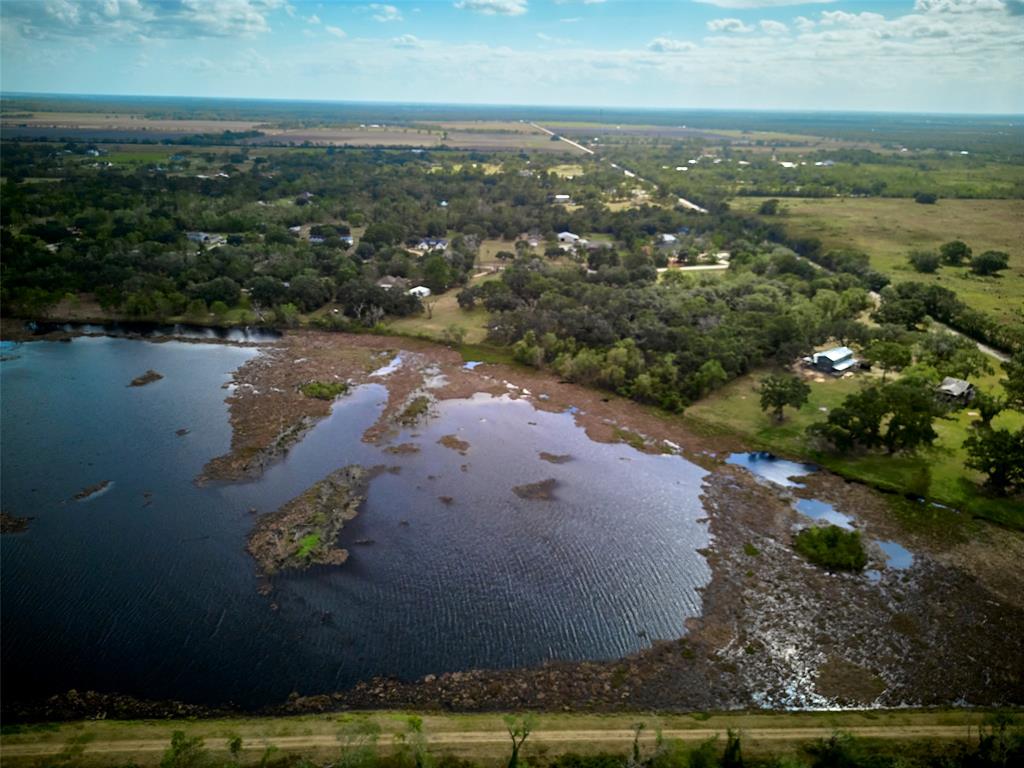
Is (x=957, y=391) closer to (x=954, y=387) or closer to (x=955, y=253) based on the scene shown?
(x=954, y=387)

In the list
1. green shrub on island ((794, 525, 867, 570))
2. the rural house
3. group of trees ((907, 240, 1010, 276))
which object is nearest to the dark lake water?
green shrub on island ((794, 525, 867, 570))

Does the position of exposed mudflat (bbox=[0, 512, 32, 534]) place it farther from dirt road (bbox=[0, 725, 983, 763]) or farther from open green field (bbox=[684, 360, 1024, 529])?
open green field (bbox=[684, 360, 1024, 529])

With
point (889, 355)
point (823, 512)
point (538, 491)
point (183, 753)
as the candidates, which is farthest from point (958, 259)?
point (183, 753)

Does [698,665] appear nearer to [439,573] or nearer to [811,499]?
[439,573]

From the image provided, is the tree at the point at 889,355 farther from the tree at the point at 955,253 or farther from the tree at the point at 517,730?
the tree at the point at 955,253

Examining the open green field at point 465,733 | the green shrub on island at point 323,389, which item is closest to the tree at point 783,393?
the open green field at point 465,733

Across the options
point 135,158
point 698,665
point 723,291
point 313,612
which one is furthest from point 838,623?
point 135,158
